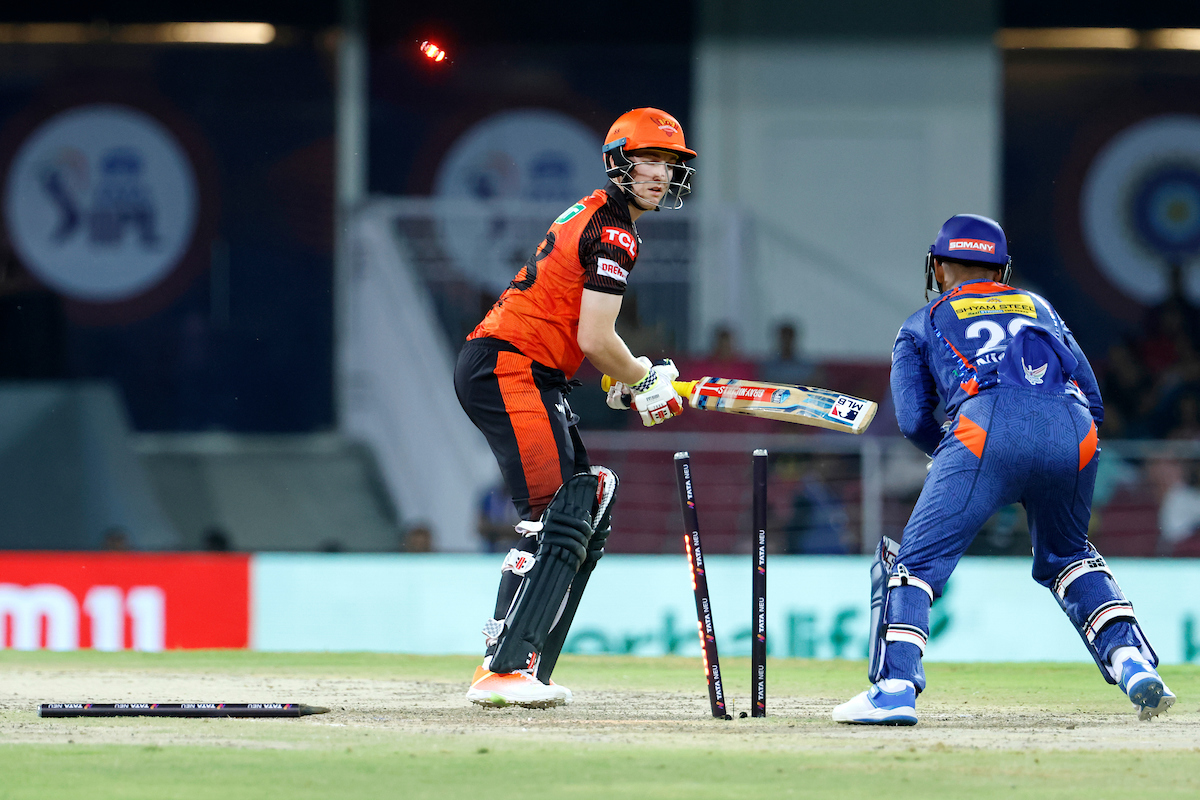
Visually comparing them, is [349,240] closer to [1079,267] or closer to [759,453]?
[1079,267]

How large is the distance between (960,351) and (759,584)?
0.82 meters

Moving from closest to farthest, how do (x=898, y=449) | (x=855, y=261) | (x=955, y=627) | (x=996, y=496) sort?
(x=996, y=496) → (x=955, y=627) → (x=898, y=449) → (x=855, y=261)

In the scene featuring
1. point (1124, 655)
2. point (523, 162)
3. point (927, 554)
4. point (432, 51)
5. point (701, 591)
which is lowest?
point (1124, 655)

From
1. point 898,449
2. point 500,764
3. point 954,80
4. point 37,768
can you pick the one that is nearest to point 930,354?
point 500,764

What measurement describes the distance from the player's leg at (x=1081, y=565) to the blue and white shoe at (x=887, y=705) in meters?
0.60

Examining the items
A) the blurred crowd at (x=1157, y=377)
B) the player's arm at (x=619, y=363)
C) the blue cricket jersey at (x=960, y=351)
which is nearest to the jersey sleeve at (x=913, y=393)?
the blue cricket jersey at (x=960, y=351)

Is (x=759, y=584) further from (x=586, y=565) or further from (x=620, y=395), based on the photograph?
(x=620, y=395)

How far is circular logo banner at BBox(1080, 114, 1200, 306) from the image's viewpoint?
12664 mm

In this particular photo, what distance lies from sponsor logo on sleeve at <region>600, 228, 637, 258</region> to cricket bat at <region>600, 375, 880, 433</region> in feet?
1.34

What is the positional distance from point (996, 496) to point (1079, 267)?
8.88m

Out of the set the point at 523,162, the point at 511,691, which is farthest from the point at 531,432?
the point at 523,162

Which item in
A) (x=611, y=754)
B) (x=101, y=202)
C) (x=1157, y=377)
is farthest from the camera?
(x=101, y=202)

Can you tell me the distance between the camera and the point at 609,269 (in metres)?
4.59

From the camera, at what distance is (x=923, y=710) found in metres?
4.75
